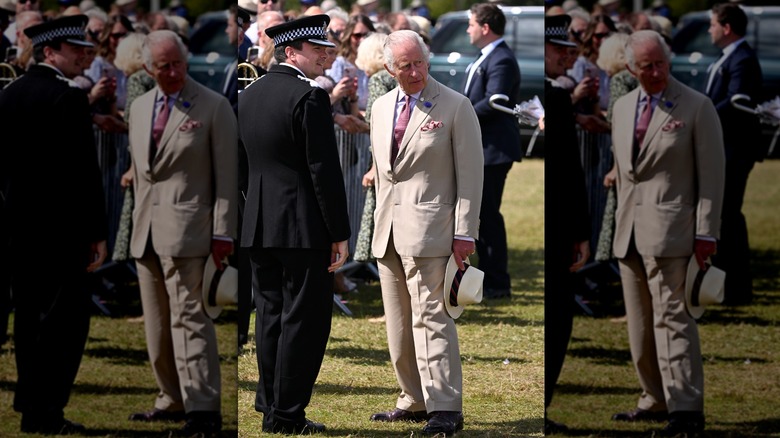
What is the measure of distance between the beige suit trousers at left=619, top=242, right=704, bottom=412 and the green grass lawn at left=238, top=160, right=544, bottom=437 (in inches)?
20.1

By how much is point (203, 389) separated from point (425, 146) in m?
1.23

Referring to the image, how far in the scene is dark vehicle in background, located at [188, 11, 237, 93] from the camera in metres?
4.46

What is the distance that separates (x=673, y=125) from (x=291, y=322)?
1618 mm

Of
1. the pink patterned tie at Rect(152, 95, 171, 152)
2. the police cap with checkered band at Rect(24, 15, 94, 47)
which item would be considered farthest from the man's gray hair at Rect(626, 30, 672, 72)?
the police cap with checkered band at Rect(24, 15, 94, 47)

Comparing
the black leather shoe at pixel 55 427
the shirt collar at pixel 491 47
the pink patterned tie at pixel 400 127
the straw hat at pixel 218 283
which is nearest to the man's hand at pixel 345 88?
the pink patterned tie at pixel 400 127

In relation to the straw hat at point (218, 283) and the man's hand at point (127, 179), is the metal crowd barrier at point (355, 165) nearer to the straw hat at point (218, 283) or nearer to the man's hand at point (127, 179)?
the straw hat at point (218, 283)

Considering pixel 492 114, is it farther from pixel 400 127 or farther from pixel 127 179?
pixel 127 179

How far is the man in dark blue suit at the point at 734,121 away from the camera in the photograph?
4.37 metres

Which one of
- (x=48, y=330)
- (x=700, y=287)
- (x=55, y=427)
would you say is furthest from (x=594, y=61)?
(x=55, y=427)

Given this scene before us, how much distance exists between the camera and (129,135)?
4535 mm

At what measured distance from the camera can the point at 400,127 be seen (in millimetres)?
4762

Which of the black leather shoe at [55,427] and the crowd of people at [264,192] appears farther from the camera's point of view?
the black leather shoe at [55,427]

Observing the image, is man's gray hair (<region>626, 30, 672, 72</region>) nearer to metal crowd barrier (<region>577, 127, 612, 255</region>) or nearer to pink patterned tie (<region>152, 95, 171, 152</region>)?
metal crowd barrier (<region>577, 127, 612, 255</region>)

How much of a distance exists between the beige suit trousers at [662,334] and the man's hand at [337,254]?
1055mm
